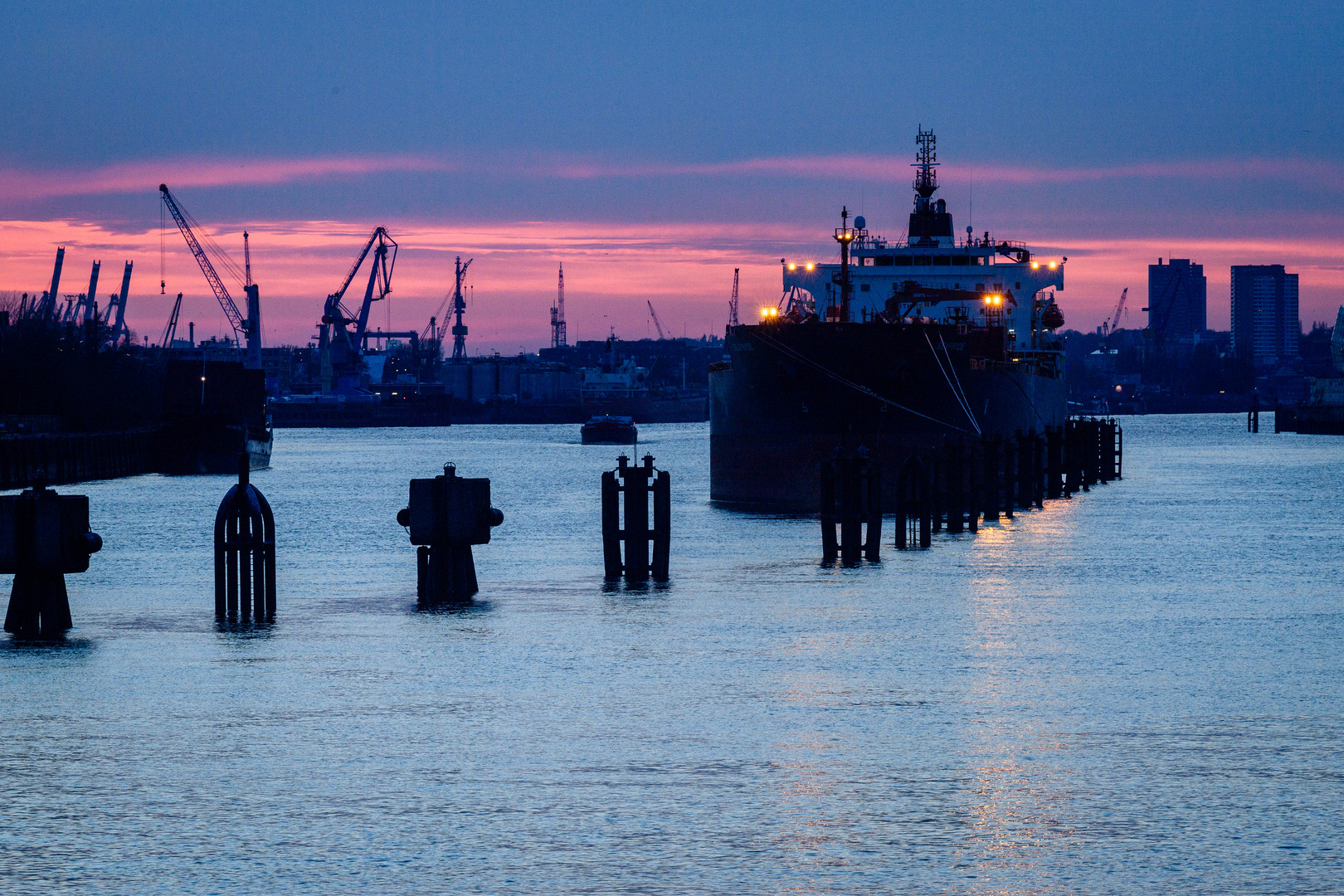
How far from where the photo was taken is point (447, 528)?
81.5 feet

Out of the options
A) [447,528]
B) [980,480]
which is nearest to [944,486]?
[980,480]

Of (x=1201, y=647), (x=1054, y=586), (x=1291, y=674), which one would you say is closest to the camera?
(x=1291, y=674)

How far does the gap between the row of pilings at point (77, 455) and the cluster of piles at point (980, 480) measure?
35746 mm

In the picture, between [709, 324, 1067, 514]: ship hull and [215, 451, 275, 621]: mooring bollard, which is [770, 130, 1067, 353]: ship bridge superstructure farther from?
[215, 451, 275, 621]: mooring bollard

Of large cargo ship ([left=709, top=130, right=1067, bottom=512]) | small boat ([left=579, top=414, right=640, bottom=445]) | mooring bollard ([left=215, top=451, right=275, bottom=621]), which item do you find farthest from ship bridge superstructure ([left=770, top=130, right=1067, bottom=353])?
small boat ([left=579, top=414, right=640, bottom=445])

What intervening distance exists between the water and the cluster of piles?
221 inches

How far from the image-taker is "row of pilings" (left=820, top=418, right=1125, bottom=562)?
1283 inches

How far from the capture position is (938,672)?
19078 millimetres

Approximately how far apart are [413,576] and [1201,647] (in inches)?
633

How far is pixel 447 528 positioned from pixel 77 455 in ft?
230

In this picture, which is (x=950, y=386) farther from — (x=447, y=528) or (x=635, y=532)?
(x=447, y=528)

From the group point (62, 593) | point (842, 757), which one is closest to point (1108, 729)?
point (842, 757)

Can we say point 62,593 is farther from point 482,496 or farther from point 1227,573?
point 1227,573

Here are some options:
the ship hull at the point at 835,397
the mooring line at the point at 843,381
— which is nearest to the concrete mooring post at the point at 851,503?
the ship hull at the point at 835,397
